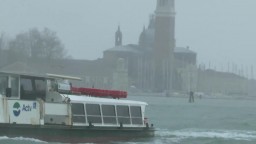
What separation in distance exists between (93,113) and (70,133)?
5.47 ft

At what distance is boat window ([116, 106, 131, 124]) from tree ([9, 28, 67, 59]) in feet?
178

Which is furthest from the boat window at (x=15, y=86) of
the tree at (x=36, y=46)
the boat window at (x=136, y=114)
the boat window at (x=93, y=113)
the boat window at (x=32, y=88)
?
the tree at (x=36, y=46)

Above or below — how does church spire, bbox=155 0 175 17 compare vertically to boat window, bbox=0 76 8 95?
above

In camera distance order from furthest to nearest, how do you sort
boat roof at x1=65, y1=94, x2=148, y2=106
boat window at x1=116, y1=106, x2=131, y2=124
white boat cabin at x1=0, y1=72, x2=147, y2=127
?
boat window at x1=116, y1=106, x2=131, y2=124 < boat roof at x1=65, y1=94, x2=148, y2=106 < white boat cabin at x1=0, y1=72, x2=147, y2=127

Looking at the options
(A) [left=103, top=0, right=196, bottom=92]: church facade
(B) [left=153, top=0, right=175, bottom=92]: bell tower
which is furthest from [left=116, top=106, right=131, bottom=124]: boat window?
(B) [left=153, top=0, right=175, bottom=92]: bell tower

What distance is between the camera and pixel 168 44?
557 feet

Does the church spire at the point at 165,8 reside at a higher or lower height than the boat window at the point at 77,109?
higher

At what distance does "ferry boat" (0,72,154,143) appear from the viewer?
24109 millimetres

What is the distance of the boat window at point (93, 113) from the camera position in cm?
2620

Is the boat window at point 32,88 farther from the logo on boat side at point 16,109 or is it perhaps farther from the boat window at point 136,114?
the boat window at point 136,114

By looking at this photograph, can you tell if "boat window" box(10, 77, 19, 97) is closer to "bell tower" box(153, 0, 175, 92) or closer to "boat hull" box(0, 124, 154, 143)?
"boat hull" box(0, 124, 154, 143)

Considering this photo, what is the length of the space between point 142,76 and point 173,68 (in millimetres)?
7170

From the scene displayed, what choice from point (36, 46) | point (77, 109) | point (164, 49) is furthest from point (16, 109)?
point (164, 49)

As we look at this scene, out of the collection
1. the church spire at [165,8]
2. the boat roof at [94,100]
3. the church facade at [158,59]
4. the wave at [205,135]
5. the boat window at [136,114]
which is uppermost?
the church spire at [165,8]
